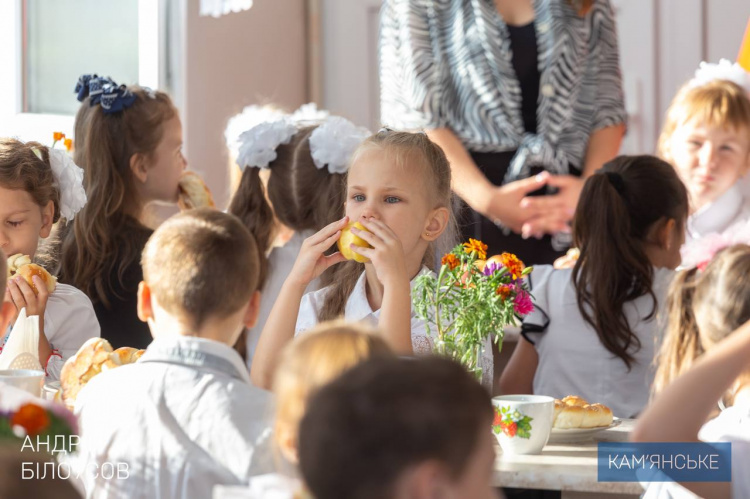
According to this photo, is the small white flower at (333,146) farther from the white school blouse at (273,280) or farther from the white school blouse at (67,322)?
the white school blouse at (67,322)

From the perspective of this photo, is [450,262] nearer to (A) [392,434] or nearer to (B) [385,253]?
(B) [385,253]

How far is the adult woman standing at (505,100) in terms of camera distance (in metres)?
3.07

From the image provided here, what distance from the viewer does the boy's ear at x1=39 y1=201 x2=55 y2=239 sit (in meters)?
2.64

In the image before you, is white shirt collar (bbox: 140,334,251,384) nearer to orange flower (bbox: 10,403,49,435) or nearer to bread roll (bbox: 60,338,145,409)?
bread roll (bbox: 60,338,145,409)

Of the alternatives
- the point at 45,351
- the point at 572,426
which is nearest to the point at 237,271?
the point at 572,426

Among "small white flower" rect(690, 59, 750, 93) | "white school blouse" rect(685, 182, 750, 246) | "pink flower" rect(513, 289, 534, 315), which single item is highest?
"small white flower" rect(690, 59, 750, 93)

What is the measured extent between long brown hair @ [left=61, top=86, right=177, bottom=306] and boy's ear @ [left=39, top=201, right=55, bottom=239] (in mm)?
246

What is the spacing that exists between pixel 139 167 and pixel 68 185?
564 mm

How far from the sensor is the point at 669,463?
4.91ft

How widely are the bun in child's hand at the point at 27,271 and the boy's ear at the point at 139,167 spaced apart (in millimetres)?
890

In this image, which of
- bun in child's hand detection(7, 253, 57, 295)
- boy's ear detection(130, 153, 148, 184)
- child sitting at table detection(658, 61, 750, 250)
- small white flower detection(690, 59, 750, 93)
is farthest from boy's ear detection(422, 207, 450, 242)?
small white flower detection(690, 59, 750, 93)

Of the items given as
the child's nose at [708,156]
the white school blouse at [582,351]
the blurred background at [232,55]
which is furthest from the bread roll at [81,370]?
the child's nose at [708,156]

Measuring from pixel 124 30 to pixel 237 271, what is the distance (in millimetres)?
3018

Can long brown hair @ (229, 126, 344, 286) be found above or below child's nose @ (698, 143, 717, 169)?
below
